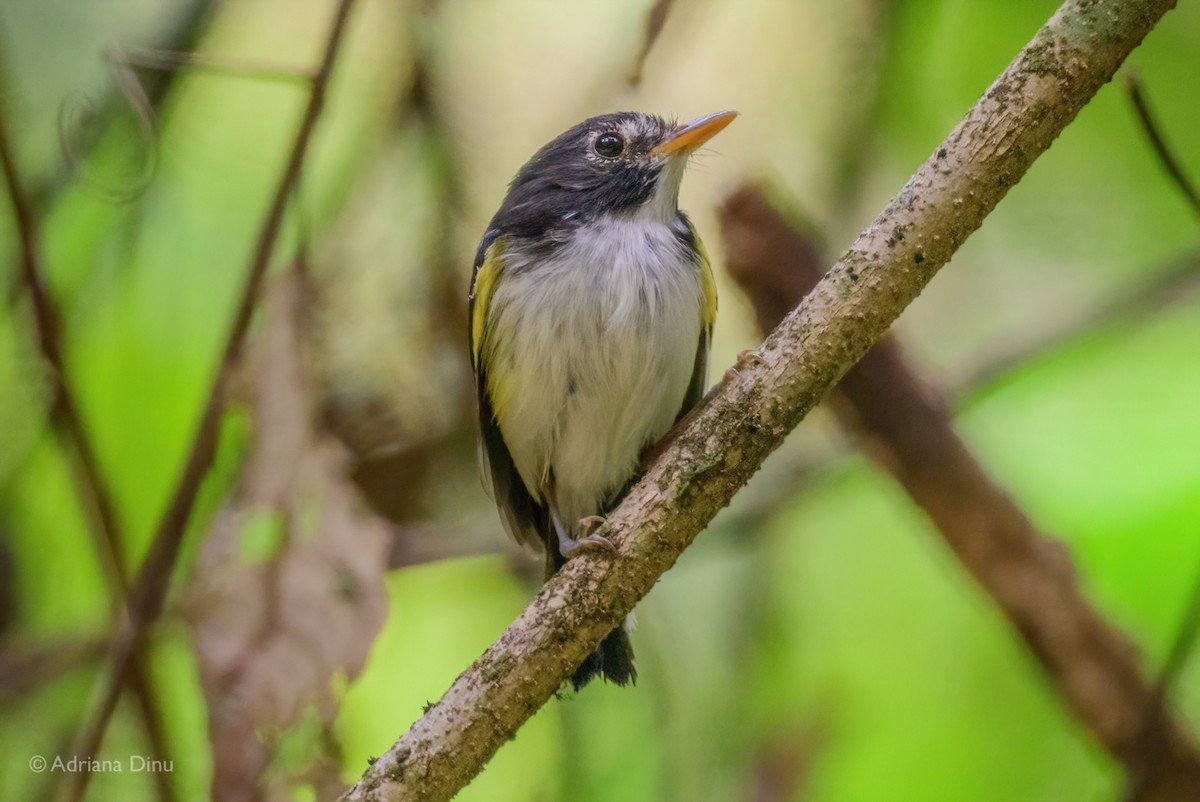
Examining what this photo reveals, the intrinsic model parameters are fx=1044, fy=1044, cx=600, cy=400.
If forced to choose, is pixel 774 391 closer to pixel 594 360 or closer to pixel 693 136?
pixel 594 360

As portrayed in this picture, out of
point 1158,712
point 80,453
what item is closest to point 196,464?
point 80,453

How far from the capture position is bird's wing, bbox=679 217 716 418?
199 cm

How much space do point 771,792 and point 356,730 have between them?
0.95m

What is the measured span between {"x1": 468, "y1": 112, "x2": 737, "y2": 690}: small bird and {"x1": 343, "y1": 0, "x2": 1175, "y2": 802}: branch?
0.30 meters

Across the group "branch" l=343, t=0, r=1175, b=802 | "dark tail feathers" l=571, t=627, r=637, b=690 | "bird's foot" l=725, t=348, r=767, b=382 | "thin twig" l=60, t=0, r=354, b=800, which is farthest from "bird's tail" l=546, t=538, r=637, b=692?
"thin twig" l=60, t=0, r=354, b=800

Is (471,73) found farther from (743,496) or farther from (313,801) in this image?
(313,801)

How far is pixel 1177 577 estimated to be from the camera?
218 centimetres

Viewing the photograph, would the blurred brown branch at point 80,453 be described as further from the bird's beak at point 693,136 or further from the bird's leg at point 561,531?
the bird's beak at point 693,136

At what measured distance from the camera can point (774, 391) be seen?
4.52 ft

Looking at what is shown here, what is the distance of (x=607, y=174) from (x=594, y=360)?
1.25 feet

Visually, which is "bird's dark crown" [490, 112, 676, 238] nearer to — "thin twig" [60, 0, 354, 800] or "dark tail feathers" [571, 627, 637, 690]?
"thin twig" [60, 0, 354, 800]

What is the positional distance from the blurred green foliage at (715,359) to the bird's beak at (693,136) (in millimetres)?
648

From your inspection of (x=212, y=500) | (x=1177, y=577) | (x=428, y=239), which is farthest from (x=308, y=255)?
(x=1177, y=577)

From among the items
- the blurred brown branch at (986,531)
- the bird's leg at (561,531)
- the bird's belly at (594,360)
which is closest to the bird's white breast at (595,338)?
the bird's belly at (594,360)
